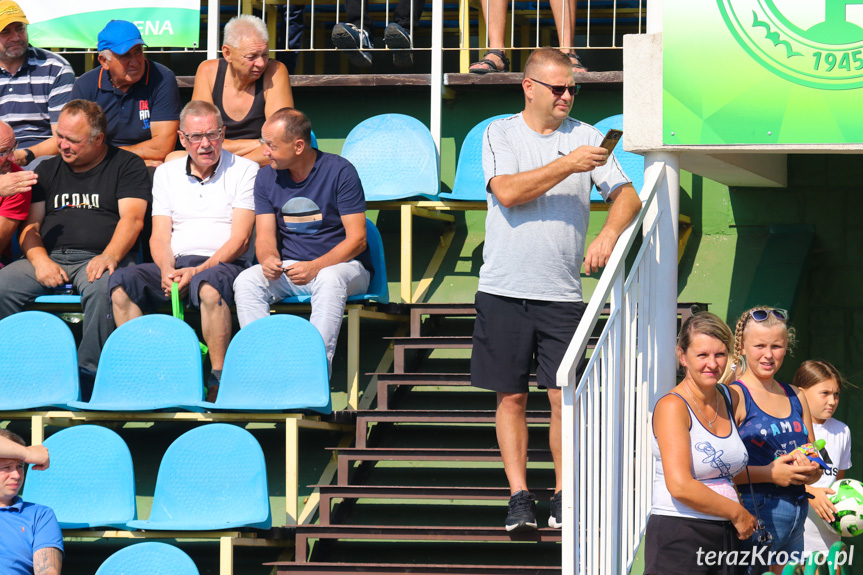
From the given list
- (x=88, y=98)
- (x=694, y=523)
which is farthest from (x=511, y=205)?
(x=88, y=98)

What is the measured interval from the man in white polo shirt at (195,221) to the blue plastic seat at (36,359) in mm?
304

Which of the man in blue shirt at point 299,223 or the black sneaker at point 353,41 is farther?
the black sneaker at point 353,41

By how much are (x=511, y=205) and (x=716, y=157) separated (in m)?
0.92

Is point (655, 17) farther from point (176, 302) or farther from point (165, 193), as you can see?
point (165, 193)

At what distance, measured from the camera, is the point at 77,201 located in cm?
620

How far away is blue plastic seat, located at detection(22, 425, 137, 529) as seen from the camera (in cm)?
521

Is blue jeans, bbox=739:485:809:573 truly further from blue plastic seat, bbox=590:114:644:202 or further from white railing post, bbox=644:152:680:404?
blue plastic seat, bbox=590:114:644:202

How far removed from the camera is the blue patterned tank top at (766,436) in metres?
4.06

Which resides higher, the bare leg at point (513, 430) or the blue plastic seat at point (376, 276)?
the blue plastic seat at point (376, 276)

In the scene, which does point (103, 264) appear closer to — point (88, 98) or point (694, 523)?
point (88, 98)

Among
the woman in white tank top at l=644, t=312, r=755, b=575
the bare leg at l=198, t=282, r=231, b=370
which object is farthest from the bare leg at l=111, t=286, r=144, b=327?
the woman in white tank top at l=644, t=312, r=755, b=575

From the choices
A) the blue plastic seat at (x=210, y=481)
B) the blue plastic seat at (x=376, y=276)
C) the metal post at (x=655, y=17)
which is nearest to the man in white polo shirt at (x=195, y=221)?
the blue plastic seat at (x=376, y=276)

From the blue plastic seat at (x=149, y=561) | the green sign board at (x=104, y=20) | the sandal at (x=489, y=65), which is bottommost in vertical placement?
the blue plastic seat at (x=149, y=561)

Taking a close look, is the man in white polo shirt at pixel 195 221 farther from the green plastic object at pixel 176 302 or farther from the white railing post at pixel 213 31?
the white railing post at pixel 213 31
